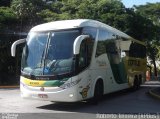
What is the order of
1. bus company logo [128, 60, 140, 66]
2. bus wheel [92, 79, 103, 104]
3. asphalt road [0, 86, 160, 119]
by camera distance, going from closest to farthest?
asphalt road [0, 86, 160, 119], bus wheel [92, 79, 103, 104], bus company logo [128, 60, 140, 66]

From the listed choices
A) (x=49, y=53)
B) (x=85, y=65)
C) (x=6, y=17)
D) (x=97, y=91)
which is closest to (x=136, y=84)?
(x=97, y=91)

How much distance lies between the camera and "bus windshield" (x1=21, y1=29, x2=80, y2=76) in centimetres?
1394

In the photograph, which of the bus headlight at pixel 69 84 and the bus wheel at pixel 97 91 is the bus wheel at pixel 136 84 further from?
the bus headlight at pixel 69 84

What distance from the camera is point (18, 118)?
12.0m

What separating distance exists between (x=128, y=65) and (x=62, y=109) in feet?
25.3

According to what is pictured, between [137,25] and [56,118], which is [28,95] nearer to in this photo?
[56,118]

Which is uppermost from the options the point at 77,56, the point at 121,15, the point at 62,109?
the point at 121,15

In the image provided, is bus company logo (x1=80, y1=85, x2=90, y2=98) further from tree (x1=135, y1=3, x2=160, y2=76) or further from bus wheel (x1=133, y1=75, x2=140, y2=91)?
tree (x1=135, y1=3, x2=160, y2=76)

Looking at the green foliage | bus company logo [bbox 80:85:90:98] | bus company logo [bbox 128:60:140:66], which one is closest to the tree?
the green foliage

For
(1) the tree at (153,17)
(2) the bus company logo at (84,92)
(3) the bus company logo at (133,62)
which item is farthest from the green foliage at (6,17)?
(2) the bus company logo at (84,92)

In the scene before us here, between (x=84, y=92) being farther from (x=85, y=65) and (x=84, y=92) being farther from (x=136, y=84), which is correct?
(x=136, y=84)

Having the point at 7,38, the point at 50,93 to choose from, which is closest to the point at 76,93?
the point at 50,93

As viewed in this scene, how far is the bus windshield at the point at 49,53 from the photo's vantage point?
1394 centimetres

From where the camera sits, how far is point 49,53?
14.3 meters
